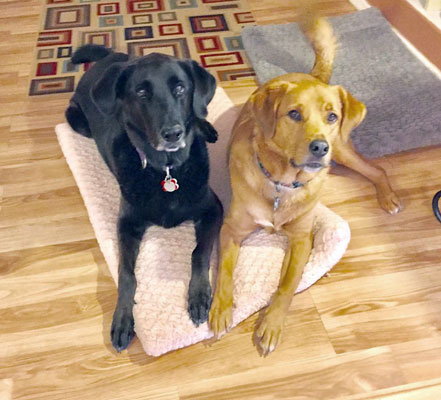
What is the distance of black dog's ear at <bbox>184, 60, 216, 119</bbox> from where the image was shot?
5.26ft

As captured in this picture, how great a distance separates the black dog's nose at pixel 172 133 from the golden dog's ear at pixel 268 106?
251mm

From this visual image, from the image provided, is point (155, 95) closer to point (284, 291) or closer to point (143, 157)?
point (143, 157)

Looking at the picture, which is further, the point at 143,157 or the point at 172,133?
the point at 143,157

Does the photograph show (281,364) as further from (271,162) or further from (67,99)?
(67,99)

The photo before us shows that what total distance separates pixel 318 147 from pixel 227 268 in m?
0.54

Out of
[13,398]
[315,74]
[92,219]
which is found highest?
[315,74]

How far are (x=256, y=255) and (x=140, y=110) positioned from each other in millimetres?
672

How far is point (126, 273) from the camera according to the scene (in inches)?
63.5

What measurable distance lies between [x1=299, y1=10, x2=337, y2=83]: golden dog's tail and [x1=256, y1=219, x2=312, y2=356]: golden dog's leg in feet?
2.33

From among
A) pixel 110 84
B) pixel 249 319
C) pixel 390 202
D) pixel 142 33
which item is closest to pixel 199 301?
pixel 249 319

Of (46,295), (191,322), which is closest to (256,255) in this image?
(191,322)

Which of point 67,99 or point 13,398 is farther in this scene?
point 67,99

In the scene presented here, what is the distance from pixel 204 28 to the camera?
3014mm

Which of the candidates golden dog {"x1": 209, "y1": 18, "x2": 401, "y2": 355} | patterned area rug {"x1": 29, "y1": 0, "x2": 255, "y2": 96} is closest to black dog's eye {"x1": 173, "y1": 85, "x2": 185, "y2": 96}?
golden dog {"x1": 209, "y1": 18, "x2": 401, "y2": 355}
